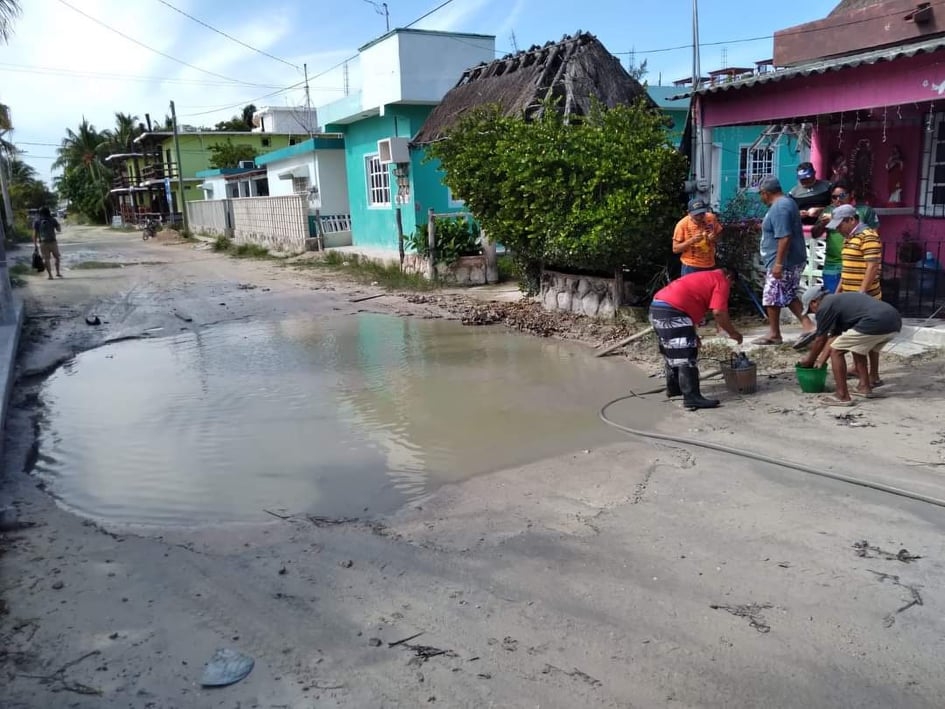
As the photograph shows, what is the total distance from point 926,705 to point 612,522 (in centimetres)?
193

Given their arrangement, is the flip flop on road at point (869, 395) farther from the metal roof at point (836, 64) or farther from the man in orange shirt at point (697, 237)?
the metal roof at point (836, 64)

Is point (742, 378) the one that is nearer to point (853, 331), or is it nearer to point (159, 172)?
point (853, 331)

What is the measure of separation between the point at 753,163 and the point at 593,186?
12159mm

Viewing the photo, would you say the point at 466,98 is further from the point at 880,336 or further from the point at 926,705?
the point at 926,705

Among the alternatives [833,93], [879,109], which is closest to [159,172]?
[879,109]

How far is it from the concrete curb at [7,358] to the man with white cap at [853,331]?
6969 mm

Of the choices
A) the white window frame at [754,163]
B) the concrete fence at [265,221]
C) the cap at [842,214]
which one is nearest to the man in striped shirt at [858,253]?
the cap at [842,214]

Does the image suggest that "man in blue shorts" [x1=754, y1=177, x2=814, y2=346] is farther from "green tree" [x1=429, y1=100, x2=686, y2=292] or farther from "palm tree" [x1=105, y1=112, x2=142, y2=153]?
"palm tree" [x1=105, y1=112, x2=142, y2=153]

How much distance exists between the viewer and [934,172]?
9922 millimetres

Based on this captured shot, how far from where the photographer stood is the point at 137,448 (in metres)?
6.48

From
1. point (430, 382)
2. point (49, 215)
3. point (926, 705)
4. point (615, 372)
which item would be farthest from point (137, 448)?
point (49, 215)

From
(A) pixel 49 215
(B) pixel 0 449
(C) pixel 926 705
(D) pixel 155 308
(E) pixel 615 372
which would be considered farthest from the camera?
(A) pixel 49 215

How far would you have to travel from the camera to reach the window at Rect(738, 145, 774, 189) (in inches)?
754

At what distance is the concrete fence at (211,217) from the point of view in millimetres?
32906
